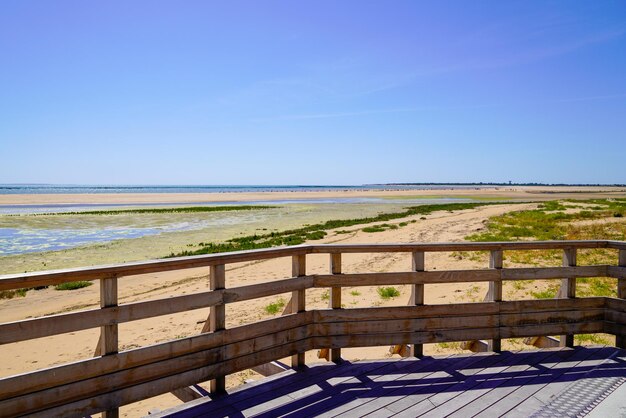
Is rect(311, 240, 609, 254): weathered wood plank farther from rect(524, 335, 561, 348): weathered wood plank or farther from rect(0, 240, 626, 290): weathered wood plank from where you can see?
rect(524, 335, 561, 348): weathered wood plank

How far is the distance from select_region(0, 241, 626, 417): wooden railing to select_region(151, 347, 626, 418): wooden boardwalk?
24cm

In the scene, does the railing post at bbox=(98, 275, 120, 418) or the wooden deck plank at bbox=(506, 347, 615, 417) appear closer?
the railing post at bbox=(98, 275, 120, 418)

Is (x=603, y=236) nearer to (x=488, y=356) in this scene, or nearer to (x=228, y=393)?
(x=488, y=356)

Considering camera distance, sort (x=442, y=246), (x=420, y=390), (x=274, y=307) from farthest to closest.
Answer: (x=274, y=307) → (x=442, y=246) → (x=420, y=390)

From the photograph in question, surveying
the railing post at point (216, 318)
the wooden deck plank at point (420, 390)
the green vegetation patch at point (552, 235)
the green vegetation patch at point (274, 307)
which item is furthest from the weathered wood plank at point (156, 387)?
the green vegetation patch at point (552, 235)

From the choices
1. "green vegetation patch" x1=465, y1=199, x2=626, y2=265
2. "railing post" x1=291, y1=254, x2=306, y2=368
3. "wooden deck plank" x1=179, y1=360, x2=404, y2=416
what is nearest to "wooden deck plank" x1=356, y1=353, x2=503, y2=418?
"wooden deck plank" x1=179, y1=360, x2=404, y2=416

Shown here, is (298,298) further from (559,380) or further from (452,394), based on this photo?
(559,380)

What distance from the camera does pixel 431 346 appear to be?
7250 millimetres

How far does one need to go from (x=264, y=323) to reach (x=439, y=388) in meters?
1.85

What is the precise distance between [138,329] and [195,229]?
904 inches

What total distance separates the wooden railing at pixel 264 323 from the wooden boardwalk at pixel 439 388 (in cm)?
24

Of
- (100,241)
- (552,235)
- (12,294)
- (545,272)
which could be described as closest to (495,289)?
(545,272)

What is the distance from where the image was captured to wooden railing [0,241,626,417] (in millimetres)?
3373

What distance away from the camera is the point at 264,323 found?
15.0ft
